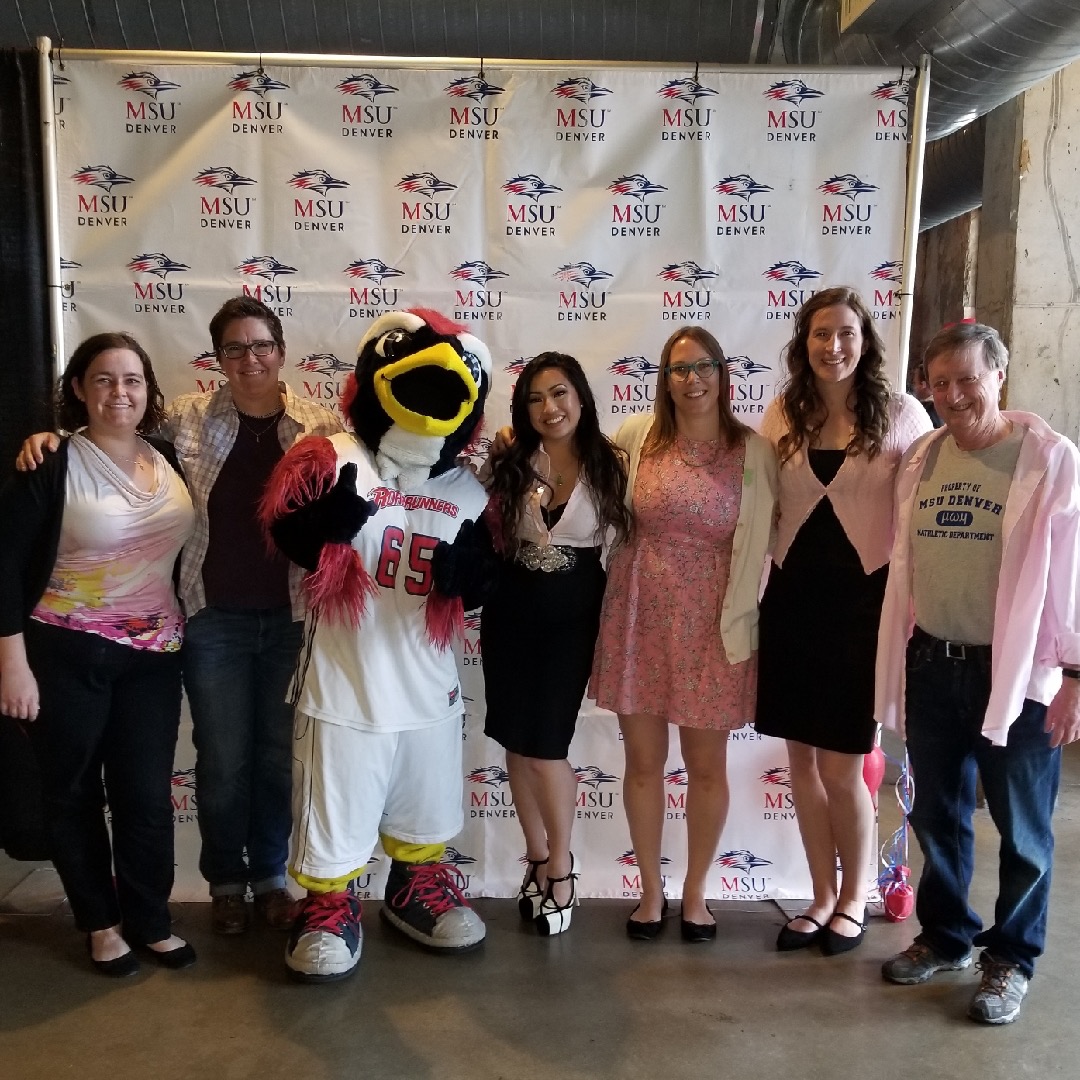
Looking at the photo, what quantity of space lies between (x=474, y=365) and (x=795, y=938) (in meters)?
1.72

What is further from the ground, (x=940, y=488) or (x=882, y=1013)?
(x=940, y=488)

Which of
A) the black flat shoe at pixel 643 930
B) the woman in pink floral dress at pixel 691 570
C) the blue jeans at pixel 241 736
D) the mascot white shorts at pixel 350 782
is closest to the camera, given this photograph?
the mascot white shorts at pixel 350 782

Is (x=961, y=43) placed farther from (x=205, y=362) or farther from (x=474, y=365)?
(x=205, y=362)

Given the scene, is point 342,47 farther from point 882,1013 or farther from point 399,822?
point 882,1013

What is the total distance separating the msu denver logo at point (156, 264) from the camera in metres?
2.67

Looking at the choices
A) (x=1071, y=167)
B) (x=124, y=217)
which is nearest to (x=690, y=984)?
(x=124, y=217)

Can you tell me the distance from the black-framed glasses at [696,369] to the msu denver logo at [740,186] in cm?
75

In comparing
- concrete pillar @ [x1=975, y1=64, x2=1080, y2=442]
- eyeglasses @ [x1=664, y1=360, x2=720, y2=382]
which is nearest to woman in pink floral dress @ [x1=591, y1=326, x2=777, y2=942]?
eyeglasses @ [x1=664, y1=360, x2=720, y2=382]

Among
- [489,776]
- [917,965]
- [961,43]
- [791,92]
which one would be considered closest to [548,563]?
[489,776]

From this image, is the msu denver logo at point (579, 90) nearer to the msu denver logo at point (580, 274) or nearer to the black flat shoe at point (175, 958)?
the msu denver logo at point (580, 274)

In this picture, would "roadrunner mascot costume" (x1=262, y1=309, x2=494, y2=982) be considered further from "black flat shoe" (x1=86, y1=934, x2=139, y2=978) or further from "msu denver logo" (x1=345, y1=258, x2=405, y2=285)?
"msu denver logo" (x1=345, y1=258, x2=405, y2=285)

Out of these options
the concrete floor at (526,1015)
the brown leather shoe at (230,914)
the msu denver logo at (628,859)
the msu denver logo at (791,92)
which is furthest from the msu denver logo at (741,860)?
the msu denver logo at (791,92)

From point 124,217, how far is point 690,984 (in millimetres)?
2623

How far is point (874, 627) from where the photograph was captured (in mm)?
2215
